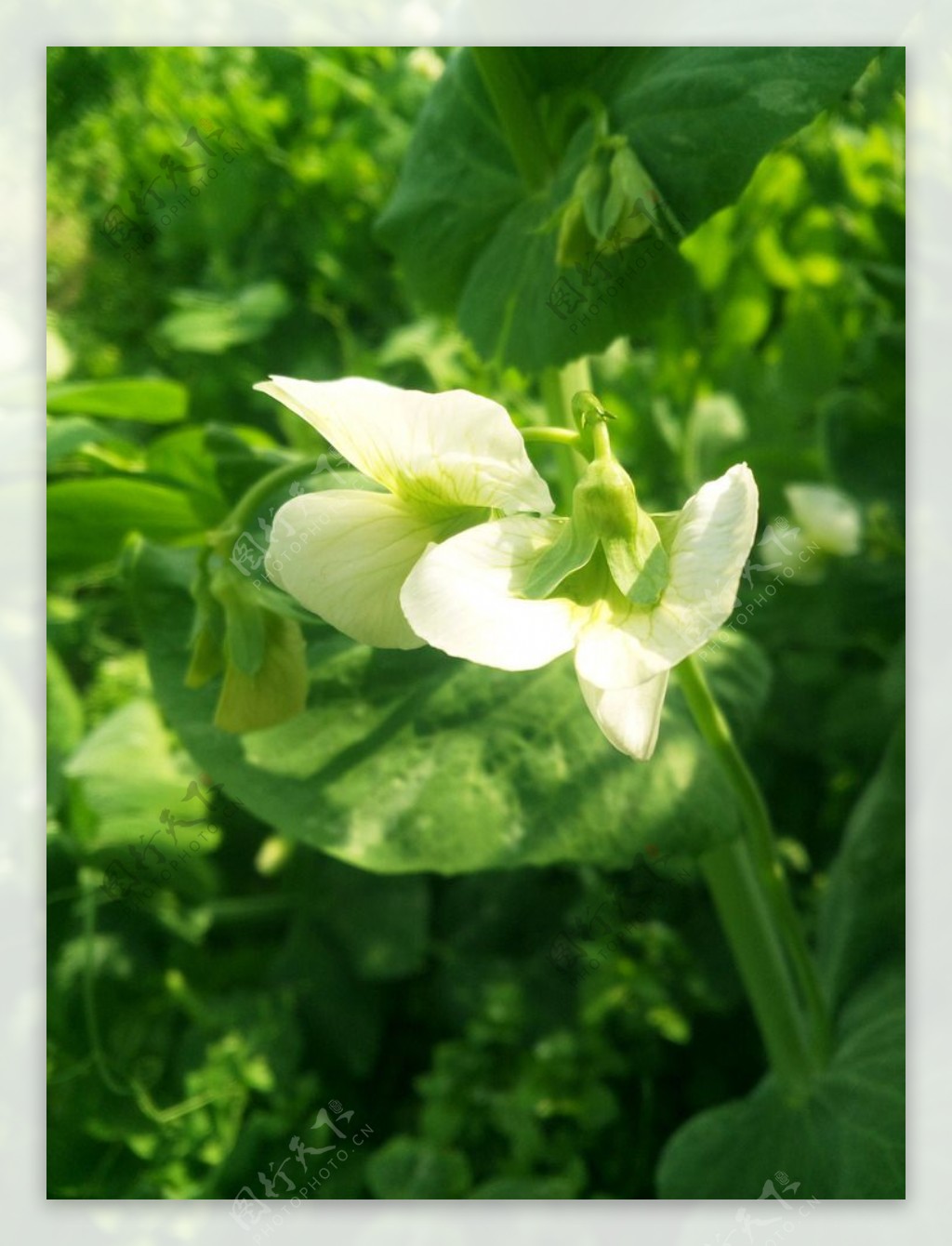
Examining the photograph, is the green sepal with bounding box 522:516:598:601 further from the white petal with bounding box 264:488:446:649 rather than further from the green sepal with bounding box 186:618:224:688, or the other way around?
the green sepal with bounding box 186:618:224:688

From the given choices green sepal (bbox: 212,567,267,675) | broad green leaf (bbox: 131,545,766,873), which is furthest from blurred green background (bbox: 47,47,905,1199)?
green sepal (bbox: 212,567,267,675)

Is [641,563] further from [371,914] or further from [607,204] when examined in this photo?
[371,914]

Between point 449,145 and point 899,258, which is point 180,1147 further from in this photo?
point 899,258

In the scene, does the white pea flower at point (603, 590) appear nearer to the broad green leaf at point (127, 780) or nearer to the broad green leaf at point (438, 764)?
the broad green leaf at point (438, 764)

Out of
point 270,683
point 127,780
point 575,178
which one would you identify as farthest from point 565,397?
point 127,780

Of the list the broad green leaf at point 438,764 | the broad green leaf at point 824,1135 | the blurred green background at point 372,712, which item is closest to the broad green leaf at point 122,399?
the blurred green background at point 372,712

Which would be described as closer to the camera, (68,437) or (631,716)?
(631,716)
